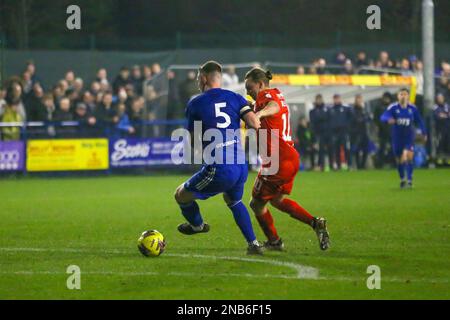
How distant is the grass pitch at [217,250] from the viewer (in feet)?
29.8

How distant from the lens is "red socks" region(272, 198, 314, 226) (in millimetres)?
11742

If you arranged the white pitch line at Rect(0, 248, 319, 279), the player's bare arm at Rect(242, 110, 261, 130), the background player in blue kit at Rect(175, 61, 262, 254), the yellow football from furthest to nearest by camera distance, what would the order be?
the yellow football
the background player in blue kit at Rect(175, 61, 262, 254)
the player's bare arm at Rect(242, 110, 261, 130)
the white pitch line at Rect(0, 248, 319, 279)

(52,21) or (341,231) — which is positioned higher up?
(52,21)

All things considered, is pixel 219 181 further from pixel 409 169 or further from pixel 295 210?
pixel 409 169

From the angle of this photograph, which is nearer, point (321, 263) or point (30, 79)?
point (321, 263)

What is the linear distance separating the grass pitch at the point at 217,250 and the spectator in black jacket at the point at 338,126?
6935 mm

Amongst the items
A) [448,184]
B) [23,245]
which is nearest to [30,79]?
[448,184]

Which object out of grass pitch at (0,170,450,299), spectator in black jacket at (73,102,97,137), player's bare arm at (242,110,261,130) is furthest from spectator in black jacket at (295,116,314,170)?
player's bare arm at (242,110,261,130)

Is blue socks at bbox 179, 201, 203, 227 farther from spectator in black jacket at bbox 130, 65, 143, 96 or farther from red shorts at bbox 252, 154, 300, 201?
spectator in black jacket at bbox 130, 65, 143, 96

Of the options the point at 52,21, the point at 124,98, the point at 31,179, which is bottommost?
the point at 31,179

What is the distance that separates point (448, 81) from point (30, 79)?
11.8 metres

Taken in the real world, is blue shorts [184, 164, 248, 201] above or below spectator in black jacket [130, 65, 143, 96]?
below

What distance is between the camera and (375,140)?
94.8 ft

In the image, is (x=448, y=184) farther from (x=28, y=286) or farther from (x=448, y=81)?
(x=28, y=286)
